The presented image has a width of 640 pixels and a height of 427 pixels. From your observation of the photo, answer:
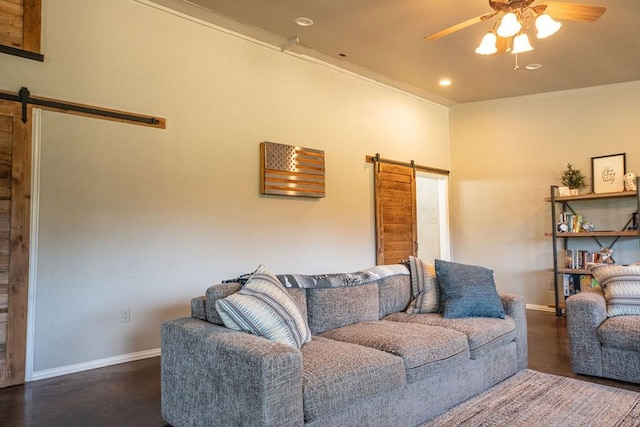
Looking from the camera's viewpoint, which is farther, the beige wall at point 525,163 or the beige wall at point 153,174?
the beige wall at point 525,163

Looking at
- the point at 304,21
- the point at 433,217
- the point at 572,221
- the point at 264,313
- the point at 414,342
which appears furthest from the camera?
the point at 433,217

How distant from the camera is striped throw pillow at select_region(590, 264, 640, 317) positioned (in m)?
3.09

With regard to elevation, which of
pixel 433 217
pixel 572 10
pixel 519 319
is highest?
pixel 572 10

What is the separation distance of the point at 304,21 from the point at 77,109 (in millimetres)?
2089

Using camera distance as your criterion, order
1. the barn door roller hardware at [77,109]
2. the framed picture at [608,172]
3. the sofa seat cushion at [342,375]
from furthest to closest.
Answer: the framed picture at [608,172]
the barn door roller hardware at [77,109]
the sofa seat cushion at [342,375]

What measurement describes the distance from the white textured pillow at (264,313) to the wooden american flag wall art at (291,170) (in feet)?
7.31

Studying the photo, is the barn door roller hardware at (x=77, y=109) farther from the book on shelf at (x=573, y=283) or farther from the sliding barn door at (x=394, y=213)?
the book on shelf at (x=573, y=283)

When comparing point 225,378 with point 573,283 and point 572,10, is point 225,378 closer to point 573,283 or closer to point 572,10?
point 572,10

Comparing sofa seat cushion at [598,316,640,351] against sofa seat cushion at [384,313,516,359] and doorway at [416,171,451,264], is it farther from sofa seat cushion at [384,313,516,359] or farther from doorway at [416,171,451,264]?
doorway at [416,171,451,264]

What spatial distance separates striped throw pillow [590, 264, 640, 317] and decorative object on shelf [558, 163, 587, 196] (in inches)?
99.7

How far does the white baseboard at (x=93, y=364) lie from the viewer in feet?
10.4

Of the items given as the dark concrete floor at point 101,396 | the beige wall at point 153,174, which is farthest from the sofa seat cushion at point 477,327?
the beige wall at point 153,174

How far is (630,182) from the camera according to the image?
17.0 feet

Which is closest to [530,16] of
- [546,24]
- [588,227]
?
[546,24]
